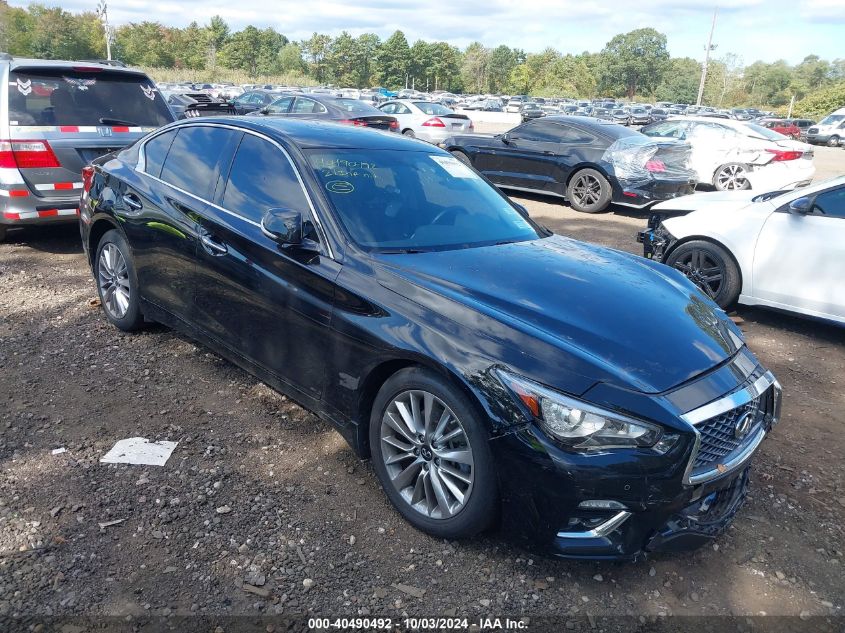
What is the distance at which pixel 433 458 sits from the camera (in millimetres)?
2877

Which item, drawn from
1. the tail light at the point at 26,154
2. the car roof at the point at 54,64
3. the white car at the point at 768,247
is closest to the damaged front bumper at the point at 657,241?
the white car at the point at 768,247

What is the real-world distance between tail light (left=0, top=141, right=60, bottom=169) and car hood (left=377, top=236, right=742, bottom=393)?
4.71 meters

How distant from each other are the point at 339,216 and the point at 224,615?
1.90 meters

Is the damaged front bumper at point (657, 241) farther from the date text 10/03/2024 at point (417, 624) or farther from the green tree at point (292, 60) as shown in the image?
the green tree at point (292, 60)

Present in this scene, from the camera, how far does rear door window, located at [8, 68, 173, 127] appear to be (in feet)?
20.8

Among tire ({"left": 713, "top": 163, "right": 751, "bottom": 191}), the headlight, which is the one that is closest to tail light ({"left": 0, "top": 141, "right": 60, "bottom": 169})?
the headlight

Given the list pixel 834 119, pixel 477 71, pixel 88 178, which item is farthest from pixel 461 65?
pixel 88 178

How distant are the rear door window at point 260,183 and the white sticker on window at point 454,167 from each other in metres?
1.02

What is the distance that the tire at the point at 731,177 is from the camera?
1304cm

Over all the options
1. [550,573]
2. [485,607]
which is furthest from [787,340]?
[485,607]

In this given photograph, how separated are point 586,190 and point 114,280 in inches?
317

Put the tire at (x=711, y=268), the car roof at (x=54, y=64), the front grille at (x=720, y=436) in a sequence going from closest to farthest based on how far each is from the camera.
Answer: the front grille at (x=720, y=436) < the tire at (x=711, y=268) < the car roof at (x=54, y=64)

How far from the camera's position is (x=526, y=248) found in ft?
12.3

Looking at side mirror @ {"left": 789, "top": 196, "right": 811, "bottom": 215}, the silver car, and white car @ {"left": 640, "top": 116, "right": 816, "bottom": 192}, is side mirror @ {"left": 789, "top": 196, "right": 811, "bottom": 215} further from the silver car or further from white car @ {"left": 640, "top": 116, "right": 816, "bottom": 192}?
the silver car
